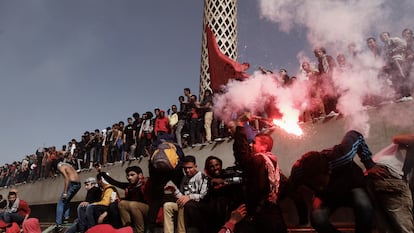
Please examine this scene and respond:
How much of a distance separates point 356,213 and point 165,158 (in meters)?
2.63

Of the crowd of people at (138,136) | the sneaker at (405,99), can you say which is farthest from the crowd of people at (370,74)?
the crowd of people at (138,136)

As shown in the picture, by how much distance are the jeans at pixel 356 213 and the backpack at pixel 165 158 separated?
7.16ft

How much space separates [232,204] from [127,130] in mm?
6961

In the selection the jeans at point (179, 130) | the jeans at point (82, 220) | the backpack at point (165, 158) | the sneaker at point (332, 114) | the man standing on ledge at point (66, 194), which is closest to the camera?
the backpack at point (165, 158)

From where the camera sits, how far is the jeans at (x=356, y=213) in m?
3.48

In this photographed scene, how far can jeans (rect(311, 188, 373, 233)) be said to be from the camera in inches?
137

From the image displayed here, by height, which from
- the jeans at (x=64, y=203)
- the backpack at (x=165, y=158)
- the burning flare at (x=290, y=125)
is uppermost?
the burning flare at (x=290, y=125)

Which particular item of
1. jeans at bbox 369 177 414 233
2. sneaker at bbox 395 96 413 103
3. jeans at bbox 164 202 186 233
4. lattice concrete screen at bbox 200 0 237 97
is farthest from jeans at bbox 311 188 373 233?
lattice concrete screen at bbox 200 0 237 97

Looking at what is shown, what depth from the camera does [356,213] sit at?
11.5ft

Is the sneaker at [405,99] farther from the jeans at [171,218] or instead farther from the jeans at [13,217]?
the jeans at [13,217]

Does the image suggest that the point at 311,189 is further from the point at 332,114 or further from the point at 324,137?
the point at 332,114

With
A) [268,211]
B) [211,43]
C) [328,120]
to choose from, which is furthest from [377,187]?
[211,43]

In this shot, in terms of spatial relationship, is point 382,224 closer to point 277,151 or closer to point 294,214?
point 294,214

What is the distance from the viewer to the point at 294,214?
540cm
